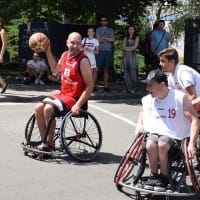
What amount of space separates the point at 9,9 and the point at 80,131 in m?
13.6

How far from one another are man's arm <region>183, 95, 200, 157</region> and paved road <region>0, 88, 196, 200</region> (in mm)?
850

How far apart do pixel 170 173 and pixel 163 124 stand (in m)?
0.49

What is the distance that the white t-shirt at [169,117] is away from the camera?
6.02 meters

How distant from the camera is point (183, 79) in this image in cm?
655

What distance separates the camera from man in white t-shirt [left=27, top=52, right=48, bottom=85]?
1644 centimetres

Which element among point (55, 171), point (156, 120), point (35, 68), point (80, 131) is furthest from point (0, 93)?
point (156, 120)

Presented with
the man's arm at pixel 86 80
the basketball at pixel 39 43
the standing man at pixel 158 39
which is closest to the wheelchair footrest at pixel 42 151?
the man's arm at pixel 86 80

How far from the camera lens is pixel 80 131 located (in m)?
8.12

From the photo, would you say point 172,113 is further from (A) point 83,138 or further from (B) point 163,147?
(A) point 83,138

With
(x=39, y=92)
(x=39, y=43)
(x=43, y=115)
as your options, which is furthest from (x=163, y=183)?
(x=39, y=92)

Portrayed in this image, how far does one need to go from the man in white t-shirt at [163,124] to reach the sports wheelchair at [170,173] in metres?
0.07

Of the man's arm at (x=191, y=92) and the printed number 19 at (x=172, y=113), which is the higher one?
the man's arm at (x=191, y=92)

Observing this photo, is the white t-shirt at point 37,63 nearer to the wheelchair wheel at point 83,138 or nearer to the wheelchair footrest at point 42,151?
the wheelchair wheel at point 83,138

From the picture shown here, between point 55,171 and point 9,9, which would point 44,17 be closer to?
point 9,9
